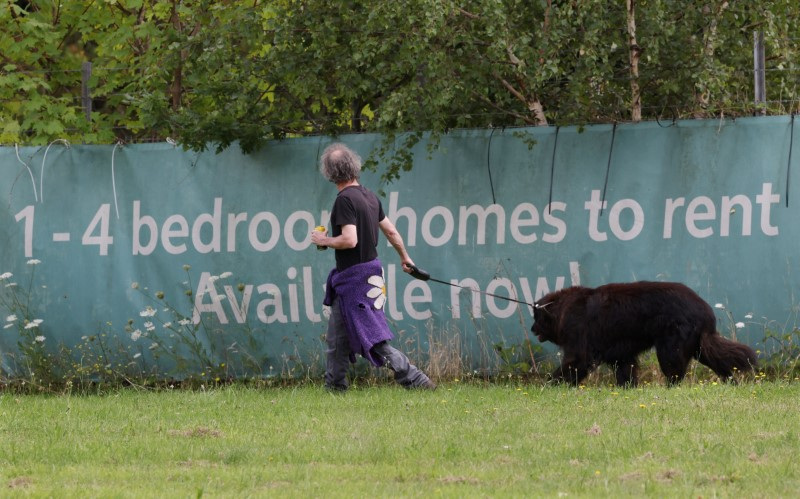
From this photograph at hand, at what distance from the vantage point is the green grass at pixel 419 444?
559 cm

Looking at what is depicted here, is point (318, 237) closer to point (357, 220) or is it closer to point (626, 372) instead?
point (357, 220)

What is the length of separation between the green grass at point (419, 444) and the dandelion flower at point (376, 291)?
68 centimetres

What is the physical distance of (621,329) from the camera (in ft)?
29.8

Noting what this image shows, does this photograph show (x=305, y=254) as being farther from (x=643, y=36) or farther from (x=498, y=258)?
(x=643, y=36)

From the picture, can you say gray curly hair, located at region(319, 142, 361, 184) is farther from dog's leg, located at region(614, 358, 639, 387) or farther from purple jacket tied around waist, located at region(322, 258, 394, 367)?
dog's leg, located at region(614, 358, 639, 387)

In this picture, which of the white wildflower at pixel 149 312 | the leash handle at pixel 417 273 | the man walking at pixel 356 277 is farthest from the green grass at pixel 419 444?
the white wildflower at pixel 149 312

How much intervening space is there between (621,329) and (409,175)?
93.6 inches

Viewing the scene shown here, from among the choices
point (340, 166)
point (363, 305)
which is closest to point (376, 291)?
point (363, 305)

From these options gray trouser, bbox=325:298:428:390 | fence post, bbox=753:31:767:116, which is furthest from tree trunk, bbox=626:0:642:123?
gray trouser, bbox=325:298:428:390

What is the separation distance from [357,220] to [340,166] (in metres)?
0.45

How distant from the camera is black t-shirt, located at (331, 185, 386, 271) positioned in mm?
8766

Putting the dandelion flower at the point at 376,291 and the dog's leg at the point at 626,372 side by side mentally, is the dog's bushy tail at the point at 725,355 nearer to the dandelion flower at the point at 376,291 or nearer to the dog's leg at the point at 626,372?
the dog's leg at the point at 626,372

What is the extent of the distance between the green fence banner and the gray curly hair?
137 centimetres

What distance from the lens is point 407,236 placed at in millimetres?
10320
